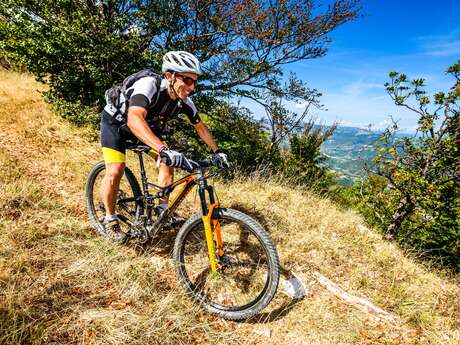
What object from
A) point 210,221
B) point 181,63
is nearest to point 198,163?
point 210,221

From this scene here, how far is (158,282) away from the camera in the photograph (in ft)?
11.5

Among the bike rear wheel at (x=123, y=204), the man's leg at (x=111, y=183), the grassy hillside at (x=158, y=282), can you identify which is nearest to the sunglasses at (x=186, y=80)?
the man's leg at (x=111, y=183)

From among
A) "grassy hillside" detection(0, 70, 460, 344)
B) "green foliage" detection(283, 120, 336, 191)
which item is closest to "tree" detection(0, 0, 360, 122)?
"grassy hillside" detection(0, 70, 460, 344)

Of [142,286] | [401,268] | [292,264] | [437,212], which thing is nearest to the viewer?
[142,286]

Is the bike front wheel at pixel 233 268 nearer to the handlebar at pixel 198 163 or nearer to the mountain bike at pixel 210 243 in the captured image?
the mountain bike at pixel 210 243

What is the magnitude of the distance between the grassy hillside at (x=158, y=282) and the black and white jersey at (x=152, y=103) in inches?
75.5

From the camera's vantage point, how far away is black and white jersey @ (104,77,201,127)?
310 centimetres

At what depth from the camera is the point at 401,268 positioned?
4.73m

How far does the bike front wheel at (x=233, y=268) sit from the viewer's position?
303 centimetres

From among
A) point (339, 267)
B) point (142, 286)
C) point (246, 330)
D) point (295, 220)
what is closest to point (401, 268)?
point (339, 267)

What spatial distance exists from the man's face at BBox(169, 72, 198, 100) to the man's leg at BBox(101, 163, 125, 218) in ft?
4.15

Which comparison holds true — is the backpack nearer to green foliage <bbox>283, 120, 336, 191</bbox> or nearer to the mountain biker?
the mountain biker

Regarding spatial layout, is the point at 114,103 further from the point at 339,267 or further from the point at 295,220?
the point at 339,267

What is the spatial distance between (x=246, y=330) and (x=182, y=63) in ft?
10.7
